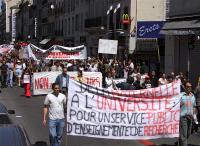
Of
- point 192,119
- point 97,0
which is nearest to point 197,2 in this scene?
point 192,119

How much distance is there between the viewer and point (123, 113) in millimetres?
12148

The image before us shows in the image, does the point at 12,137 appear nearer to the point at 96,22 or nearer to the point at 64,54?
the point at 64,54

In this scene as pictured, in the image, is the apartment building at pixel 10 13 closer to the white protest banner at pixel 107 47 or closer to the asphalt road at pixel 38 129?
the white protest banner at pixel 107 47

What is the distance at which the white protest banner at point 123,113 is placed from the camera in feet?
39.4

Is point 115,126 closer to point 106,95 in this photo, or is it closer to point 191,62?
point 106,95

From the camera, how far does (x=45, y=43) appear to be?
83562 mm

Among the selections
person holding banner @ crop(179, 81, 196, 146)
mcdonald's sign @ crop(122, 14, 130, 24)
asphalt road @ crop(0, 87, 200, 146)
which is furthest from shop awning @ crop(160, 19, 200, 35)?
person holding banner @ crop(179, 81, 196, 146)

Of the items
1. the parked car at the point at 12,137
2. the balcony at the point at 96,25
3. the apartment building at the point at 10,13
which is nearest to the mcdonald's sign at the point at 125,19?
the balcony at the point at 96,25

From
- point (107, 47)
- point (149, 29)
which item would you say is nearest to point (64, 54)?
point (107, 47)

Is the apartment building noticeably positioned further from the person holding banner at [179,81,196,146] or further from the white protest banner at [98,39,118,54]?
the person holding banner at [179,81,196,146]

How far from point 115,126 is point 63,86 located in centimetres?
731

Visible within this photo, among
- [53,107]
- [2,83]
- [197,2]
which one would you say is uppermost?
[197,2]

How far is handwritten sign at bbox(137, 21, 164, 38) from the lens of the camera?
102 feet

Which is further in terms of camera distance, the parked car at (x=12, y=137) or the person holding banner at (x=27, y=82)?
the person holding banner at (x=27, y=82)
